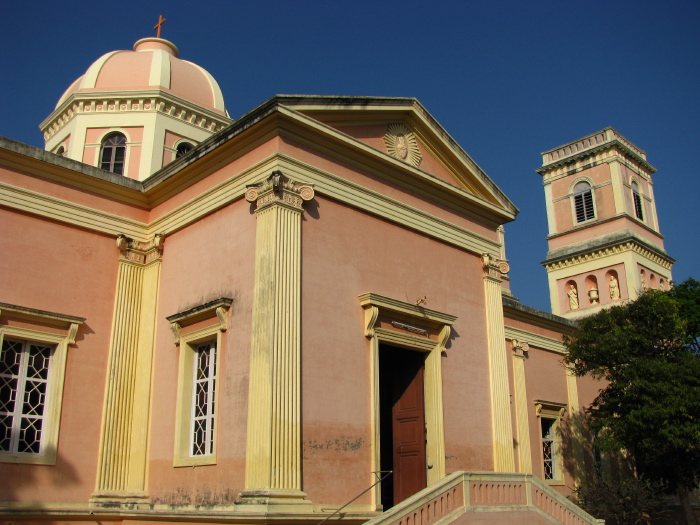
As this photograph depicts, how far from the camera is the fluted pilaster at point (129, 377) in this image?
1161 centimetres

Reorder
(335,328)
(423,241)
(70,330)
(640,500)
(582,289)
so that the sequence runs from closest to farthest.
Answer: (335,328), (70,330), (423,241), (640,500), (582,289)

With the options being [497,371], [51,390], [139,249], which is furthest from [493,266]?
[51,390]

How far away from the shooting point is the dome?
18.1 m

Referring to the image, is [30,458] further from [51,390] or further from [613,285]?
[613,285]

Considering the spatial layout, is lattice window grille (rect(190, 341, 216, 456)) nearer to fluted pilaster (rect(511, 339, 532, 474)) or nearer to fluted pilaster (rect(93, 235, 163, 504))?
fluted pilaster (rect(93, 235, 163, 504))

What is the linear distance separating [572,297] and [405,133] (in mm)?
21847

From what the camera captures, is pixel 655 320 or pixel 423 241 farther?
pixel 655 320

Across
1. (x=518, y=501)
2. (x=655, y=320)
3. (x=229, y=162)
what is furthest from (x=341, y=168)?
(x=655, y=320)

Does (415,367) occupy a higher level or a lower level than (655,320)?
lower

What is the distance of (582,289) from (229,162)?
24.2 meters

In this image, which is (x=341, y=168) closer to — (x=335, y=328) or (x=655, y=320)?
(x=335, y=328)

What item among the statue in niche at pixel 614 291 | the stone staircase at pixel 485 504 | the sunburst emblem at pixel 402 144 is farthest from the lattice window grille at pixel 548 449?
the statue in niche at pixel 614 291

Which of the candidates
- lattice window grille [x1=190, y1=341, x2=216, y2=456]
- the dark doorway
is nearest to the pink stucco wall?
lattice window grille [x1=190, y1=341, x2=216, y2=456]

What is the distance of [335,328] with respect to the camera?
35.6 ft
